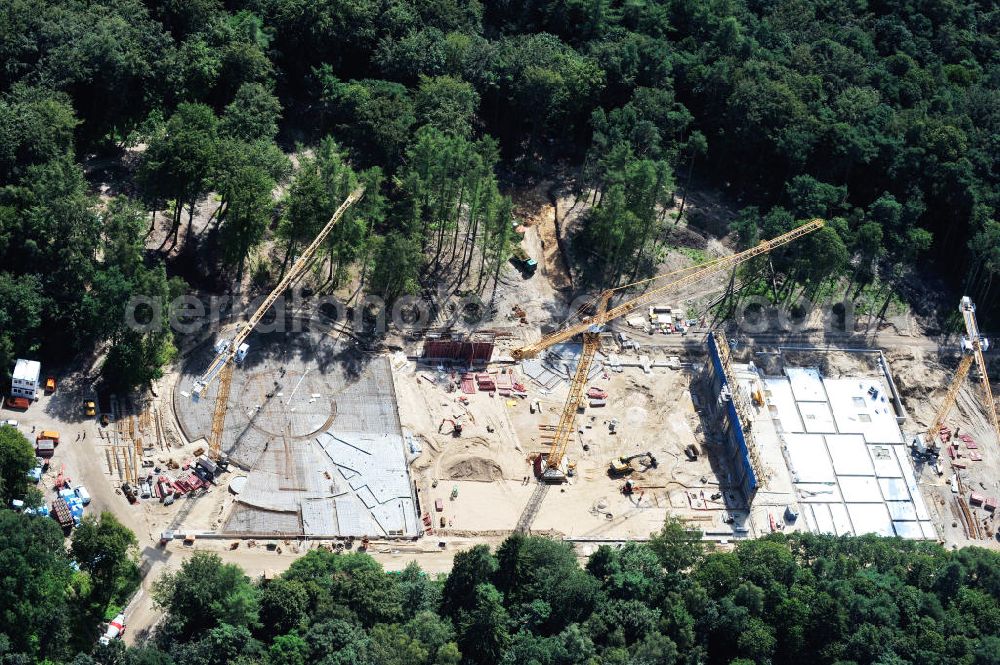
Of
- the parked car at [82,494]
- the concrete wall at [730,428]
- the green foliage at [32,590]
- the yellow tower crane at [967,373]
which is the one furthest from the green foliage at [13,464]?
the yellow tower crane at [967,373]

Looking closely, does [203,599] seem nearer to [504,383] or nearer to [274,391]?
[274,391]

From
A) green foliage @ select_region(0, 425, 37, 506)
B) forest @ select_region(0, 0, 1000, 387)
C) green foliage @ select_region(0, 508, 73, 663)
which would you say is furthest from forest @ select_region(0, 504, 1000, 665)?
forest @ select_region(0, 0, 1000, 387)

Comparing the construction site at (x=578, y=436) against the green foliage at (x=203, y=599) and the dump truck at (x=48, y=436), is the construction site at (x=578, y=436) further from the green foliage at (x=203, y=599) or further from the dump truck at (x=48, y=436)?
the dump truck at (x=48, y=436)

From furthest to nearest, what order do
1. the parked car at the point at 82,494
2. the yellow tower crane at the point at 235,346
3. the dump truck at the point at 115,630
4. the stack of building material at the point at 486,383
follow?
the stack of building material at the point at 486,383, the yellow tower crane at the point at 235,346, the parked car at the point at 82,494, the dump truck at the point at 115,630

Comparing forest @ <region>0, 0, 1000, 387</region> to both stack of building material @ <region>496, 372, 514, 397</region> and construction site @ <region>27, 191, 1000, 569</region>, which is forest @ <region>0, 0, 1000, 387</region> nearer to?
construction site @ <region>27, 191, 1000, 569</region>

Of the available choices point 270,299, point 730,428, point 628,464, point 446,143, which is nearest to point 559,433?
point 628,464

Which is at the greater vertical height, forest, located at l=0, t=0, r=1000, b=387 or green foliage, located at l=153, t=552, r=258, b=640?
forest, located at l=0, t=0, r=1000, b=387
